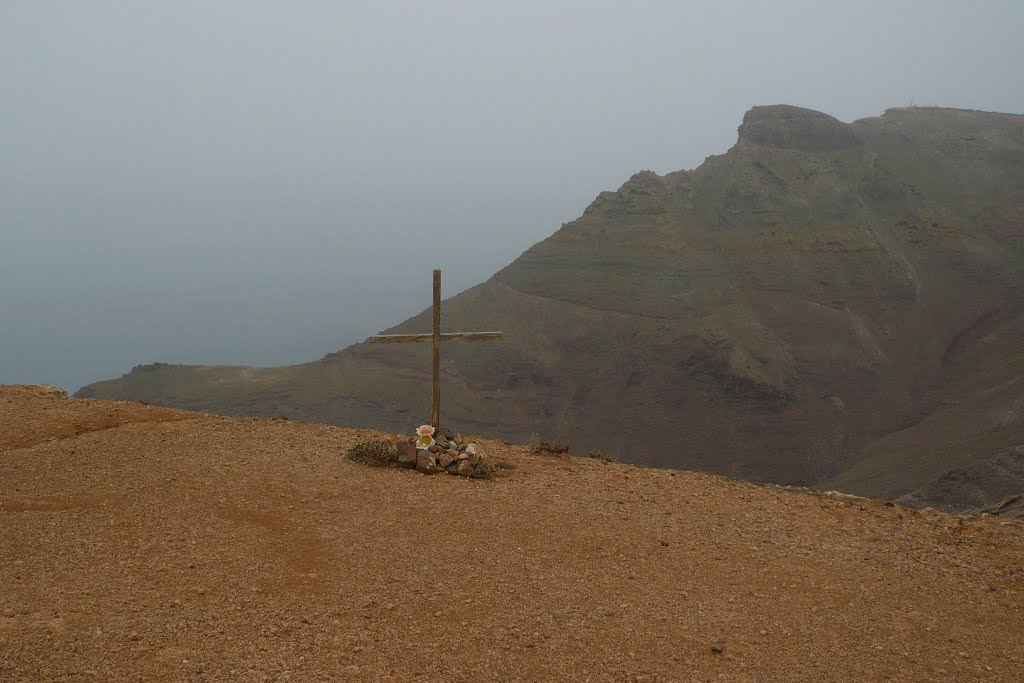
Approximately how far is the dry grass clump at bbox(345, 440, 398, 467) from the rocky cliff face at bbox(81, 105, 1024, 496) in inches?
776

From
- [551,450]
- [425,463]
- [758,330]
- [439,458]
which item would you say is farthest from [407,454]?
[758,330]

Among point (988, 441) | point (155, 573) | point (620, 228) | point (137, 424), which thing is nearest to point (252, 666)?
point (155, 573)

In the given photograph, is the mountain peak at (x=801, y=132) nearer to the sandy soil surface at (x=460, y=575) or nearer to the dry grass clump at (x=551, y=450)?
the dry grass clump at (x=551, y=450)

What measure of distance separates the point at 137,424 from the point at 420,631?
24.0ft

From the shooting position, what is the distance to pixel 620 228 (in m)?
42.1

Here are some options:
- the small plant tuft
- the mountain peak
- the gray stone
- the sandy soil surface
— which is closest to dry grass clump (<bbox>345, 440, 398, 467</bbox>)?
the gray stone

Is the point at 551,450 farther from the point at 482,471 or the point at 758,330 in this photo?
the point at 758,330

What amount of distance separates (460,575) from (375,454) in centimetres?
373

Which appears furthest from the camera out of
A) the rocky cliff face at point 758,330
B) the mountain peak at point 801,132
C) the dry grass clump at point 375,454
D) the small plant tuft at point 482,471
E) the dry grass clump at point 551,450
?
the mountain peak at point 801,132

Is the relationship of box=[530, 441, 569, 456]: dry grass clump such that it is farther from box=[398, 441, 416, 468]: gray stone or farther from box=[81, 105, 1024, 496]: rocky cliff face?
box=[81, 105, 1024, 496]: rocky cliff face

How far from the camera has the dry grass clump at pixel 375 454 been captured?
→ 10023 millimetres

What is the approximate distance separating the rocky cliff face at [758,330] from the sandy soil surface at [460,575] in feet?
60.5

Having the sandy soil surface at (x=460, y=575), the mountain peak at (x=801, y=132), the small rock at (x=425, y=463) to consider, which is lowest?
the sandy soil surface at (x=460, y=575)

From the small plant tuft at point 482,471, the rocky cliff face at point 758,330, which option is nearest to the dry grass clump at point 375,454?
the small plant tuft at point 482,471
